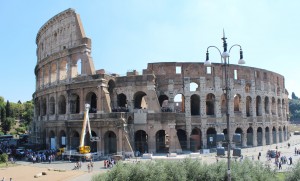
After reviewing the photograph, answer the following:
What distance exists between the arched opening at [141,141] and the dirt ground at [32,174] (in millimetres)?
9306

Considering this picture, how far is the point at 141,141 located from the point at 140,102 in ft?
23.5

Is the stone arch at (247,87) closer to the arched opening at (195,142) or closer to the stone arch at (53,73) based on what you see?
the arched opening at (195,142)

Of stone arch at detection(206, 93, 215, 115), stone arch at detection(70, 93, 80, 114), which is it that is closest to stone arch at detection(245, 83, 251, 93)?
stone arch at detection(206, 93, 215, 115)

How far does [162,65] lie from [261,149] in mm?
15959

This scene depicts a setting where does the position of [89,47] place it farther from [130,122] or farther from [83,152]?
[83,152]

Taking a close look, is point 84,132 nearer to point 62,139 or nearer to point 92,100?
point 62,139

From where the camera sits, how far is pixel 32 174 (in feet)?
83.2

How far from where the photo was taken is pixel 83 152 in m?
30.2

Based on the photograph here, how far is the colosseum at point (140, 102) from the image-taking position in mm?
32656

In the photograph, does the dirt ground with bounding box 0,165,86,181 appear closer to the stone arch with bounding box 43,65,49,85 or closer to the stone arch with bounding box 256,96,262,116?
the stone arch with bounding box 43,65,49,85

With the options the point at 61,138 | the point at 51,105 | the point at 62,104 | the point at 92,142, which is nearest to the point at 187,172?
the point at 92,142

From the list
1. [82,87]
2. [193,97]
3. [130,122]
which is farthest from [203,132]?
[82,87]

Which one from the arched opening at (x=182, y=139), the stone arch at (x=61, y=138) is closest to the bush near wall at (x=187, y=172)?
the arched opening at (x=182, y=139)

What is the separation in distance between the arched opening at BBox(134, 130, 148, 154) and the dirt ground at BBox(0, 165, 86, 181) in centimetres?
931
